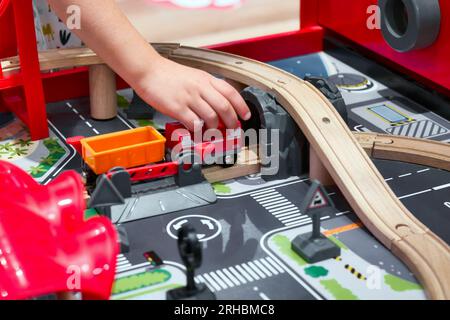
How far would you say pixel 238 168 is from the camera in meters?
1.10

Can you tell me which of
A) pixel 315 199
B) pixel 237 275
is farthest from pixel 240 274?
pixel 315 199

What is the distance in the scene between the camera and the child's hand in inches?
43.1

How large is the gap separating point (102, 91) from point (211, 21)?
0.84 metres

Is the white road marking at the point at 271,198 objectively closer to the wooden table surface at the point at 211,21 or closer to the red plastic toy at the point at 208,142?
the red plastic toy at the point at 208,142

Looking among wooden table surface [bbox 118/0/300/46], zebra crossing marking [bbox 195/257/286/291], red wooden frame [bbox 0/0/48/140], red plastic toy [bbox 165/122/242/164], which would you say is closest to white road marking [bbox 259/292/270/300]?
zebra crossing marking [bbox 195/257/286/291]

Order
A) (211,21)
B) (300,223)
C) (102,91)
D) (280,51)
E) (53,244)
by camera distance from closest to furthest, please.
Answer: (53,244) → (300,223) → (102,91) → (280,51) → (211,21)

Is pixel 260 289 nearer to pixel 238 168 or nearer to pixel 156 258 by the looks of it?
pixel 156 258

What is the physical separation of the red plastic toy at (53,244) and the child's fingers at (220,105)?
9.9 inches

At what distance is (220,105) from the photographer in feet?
3.59

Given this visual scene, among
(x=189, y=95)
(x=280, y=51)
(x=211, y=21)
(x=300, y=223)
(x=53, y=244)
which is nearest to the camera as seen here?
(x=53, y=244)

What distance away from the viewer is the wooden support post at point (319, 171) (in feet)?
3.54

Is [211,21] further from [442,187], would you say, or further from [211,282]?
[211,282]

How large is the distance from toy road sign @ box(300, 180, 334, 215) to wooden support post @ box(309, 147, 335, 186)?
18 cm
